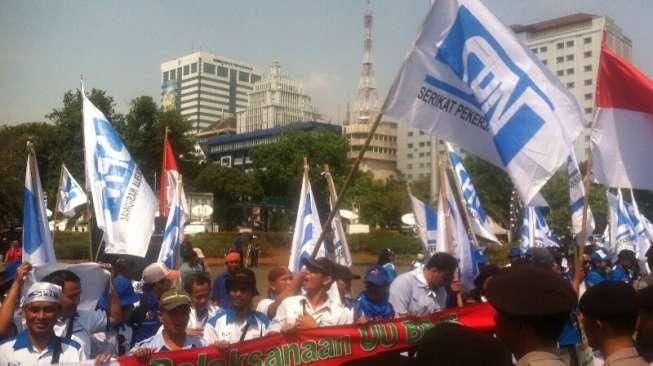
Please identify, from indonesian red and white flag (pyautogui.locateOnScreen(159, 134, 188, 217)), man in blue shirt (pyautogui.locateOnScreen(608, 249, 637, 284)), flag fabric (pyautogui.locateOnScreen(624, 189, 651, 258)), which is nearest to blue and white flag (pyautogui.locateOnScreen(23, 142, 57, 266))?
indonesian red and white flag (pyautogui.locateOnScreen(159, 134, 188, 217))

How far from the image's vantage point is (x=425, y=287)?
21.5 feet

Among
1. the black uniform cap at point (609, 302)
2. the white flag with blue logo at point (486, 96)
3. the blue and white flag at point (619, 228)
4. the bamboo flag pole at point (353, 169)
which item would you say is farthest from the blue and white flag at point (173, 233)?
the blue and white flag at point (619, 228)

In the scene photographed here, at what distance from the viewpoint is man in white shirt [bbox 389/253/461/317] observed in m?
6.34

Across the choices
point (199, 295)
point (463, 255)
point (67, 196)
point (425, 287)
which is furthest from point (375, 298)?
point (67, 196)

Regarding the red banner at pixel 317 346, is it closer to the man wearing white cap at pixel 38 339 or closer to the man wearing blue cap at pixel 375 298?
the man wearing white cap at pixel 38 339

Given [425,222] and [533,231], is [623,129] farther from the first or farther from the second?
[533,231]

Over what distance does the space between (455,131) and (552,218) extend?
1959 inches

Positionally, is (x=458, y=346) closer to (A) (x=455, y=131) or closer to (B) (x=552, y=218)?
(A) (x=455, y=131)

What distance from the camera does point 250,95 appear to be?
190 meters

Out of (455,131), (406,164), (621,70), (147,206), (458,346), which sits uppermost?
(406,164)

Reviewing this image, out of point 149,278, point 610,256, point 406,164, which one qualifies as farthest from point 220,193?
point 406,164

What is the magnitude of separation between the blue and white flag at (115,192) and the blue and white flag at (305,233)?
6.40 ft

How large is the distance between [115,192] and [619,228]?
971cm

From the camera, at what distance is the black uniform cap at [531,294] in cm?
257
